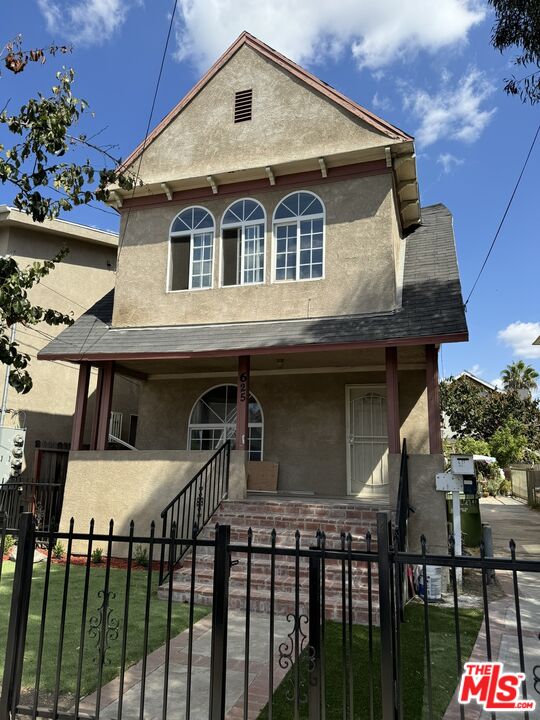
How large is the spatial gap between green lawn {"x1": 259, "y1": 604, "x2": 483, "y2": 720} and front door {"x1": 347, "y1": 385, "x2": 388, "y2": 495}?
4152 millimetres

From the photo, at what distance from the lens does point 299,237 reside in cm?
1129

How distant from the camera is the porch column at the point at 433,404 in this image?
9.10 metres

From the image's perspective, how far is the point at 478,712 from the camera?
4406mm

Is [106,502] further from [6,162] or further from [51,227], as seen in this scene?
[51,227]

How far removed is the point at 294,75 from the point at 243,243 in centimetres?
386

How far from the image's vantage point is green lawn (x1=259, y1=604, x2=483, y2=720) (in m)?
4.39

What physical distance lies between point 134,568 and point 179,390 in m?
4.84

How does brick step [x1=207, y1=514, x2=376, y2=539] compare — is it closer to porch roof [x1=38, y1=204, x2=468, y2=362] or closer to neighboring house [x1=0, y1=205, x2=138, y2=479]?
porch roof [x1=38, y1=204, x2=468, y2=362]

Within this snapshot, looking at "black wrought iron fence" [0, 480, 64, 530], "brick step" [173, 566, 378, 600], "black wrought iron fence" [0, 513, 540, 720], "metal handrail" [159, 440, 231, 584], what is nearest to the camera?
"black wrought iron fence" [0, 513, 540, 720]

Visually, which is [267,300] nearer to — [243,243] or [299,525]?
[243,243]

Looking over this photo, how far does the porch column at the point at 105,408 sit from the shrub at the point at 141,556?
96.1 inches

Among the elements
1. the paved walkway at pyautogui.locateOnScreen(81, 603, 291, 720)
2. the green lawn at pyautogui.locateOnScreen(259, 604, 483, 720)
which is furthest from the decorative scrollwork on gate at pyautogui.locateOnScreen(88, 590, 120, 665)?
the green lawn at pyautogui.locateOnScreen(259, 604, 483, 720)

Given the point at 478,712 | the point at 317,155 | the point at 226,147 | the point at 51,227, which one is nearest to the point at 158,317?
the point at 226,147

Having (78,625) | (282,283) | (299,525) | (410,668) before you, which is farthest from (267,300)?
(410,668)
